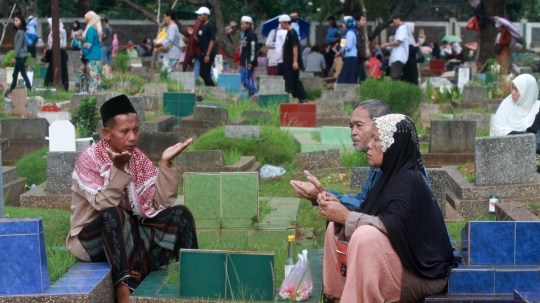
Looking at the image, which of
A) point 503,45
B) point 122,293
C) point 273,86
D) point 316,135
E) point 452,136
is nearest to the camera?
point 122,293

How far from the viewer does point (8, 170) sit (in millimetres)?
8164

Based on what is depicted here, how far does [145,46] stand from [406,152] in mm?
28719

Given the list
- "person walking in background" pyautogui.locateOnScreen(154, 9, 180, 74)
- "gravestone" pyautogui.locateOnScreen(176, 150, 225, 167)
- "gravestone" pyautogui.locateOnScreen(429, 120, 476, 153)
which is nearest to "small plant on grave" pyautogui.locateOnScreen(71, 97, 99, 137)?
"gravestone" pyautogui.locateOnScreen(176, 150, 225, 167)

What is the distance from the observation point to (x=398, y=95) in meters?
11.2

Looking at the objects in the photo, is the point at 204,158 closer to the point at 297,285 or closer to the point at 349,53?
the point at 297,285

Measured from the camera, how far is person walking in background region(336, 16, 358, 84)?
16.1 meters

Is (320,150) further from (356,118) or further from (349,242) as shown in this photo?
(349,242)

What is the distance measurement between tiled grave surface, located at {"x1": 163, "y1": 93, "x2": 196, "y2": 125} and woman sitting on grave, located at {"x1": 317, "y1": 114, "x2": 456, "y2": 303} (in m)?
7.48

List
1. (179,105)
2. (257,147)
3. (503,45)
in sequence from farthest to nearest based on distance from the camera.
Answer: (503,45), (179,105), (257,147)

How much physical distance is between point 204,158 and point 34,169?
1840mm

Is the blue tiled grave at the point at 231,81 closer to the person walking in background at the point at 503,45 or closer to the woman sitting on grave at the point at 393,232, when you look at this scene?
the person walking in background at the point at 503,45

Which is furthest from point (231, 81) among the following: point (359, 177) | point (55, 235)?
point (55, 235)

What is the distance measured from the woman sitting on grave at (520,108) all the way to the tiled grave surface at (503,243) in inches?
176

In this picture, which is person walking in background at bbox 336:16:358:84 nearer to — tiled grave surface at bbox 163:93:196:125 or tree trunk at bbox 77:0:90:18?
tiled grave surface at bbox 163:93:196:125
